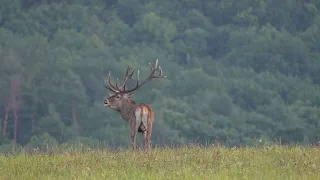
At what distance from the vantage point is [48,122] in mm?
66312

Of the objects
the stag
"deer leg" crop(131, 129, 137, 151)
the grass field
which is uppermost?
the stag

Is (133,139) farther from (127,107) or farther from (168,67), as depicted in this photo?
(168,67)

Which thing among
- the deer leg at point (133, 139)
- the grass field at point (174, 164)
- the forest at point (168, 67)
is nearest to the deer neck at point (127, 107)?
the deer leg at point (133, 139)

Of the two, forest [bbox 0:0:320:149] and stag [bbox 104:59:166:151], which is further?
forest [bbox 0:0:320:149]

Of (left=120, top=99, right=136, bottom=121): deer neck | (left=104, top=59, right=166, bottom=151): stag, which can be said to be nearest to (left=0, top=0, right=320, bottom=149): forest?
(left=104, top=59, right=166, bottom=151): stag

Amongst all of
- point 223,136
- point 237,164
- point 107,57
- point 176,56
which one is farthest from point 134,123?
point 176,56

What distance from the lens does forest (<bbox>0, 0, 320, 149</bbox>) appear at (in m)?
66.5

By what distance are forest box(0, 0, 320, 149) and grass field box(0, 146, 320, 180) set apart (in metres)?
32.9

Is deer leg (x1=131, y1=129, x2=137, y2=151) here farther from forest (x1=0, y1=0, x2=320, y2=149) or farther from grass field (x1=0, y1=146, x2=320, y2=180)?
forest (x1=0, y1=0, x2=320, y2=149)

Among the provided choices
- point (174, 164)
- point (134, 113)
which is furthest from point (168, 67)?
point (174, 164)

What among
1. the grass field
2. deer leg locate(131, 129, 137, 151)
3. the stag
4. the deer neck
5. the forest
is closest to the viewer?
the grass field

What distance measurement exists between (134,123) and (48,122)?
49120 millimetres

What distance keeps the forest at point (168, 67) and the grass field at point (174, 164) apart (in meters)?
32.9

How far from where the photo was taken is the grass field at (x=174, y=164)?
12484 mm
